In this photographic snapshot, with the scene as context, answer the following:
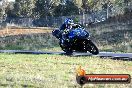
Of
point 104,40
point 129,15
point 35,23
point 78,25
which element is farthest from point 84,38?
point 35,23

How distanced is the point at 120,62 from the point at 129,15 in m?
36.2

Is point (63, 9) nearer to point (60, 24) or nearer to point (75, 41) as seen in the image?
point (60, 24)

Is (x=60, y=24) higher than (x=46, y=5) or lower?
lower

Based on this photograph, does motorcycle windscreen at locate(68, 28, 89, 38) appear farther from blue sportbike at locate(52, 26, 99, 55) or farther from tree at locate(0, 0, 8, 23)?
tree at locate(0, 0, 8, 23)

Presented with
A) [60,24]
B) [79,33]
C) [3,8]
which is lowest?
[60,24]

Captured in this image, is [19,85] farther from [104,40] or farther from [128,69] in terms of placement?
[104,40]

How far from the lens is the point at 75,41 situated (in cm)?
763

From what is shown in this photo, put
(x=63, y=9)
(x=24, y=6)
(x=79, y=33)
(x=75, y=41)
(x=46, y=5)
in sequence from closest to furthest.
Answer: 1. (x=79, y=33)
2. (x=75, y=41)
3. (x=63, y=9)
4. (x=46, y=5)
5. (x=24, y=6)

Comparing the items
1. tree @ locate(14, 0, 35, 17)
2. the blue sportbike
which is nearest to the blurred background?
tree @ locate(14, 0, 35, 17)

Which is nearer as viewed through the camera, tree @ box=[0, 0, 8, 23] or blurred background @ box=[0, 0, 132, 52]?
blurred background @ box=[0, 0, 132, 52]

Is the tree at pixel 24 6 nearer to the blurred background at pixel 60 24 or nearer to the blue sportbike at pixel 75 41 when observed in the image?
the blurred background at pixel 60 24

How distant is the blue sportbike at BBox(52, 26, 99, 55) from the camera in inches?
289

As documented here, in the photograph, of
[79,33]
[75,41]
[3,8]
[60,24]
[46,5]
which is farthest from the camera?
[3,8]

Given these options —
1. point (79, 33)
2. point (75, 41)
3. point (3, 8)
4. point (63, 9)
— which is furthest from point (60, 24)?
point (3, 8)
